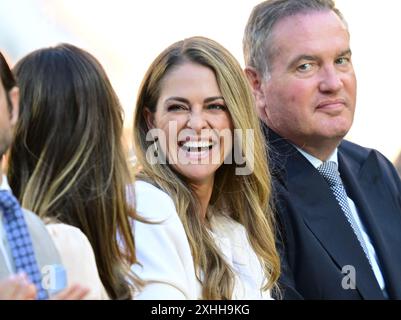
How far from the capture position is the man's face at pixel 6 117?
67.3 inches

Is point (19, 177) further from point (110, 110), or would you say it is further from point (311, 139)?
point (311, 139)

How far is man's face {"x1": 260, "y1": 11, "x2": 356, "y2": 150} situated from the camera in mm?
3012

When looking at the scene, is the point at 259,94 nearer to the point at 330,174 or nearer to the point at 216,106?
the point at 330,174

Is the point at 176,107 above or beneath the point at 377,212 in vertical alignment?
above

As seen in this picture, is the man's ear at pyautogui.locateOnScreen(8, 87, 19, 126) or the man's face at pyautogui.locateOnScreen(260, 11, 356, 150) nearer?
the man's ear at pyautogui.locateOnScreen(8, 87, 19, 126)

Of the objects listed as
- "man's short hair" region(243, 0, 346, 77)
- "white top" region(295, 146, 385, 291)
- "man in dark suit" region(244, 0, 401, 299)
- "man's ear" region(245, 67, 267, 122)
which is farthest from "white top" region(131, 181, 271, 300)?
"man's short hair" region(243, 0, 346, 77)

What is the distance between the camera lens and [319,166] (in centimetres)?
303

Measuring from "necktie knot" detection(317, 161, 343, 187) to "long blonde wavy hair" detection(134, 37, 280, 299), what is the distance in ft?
0.99

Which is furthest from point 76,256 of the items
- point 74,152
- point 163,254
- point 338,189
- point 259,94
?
point 259,94

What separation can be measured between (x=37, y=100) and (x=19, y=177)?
19cm

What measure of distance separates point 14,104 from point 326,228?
1.30 metres

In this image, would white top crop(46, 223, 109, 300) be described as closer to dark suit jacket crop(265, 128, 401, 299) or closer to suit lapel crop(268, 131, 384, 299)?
dark suit jacket crop(265, 128, 401, 299)

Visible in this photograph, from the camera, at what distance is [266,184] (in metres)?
2.78
